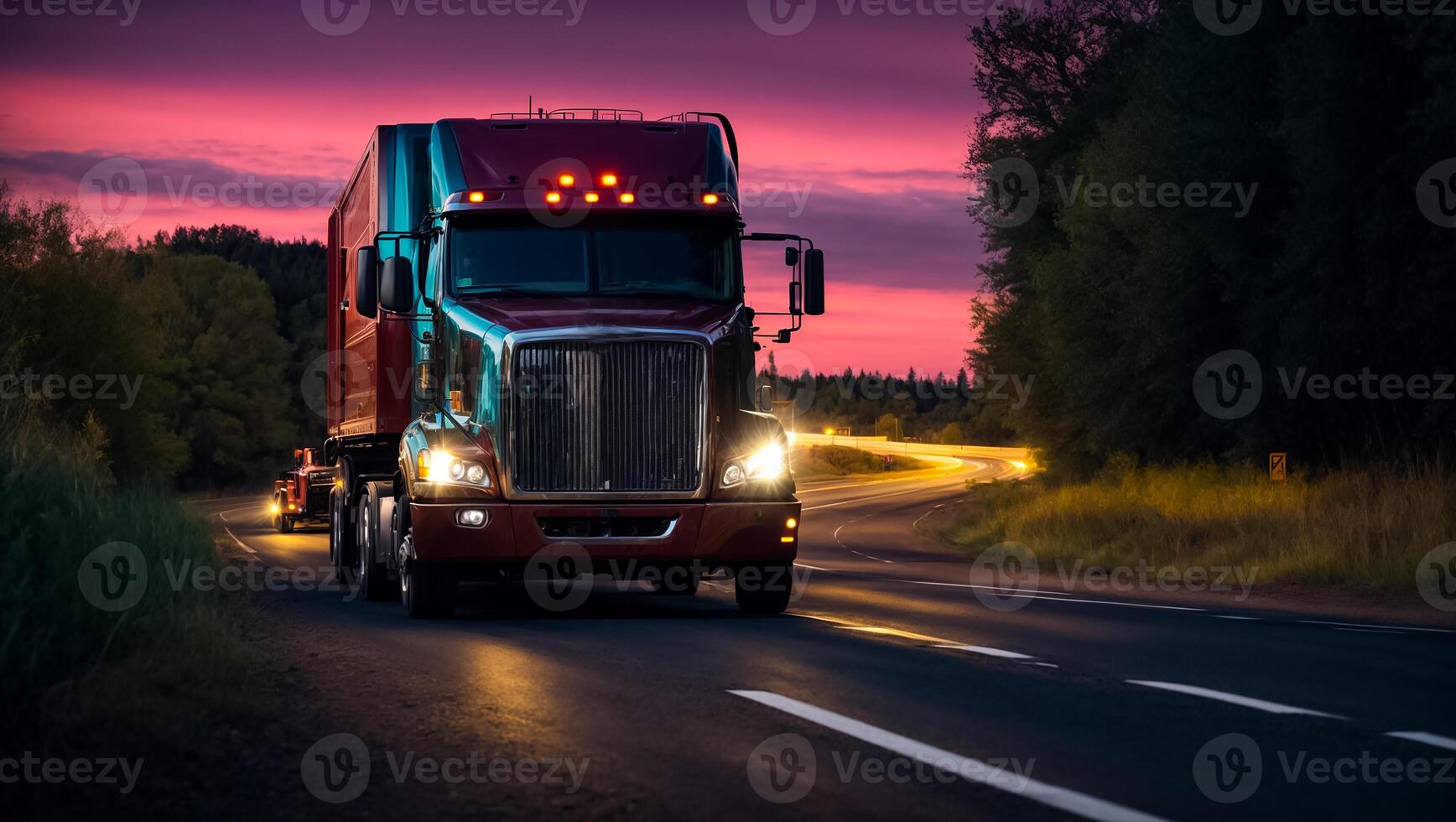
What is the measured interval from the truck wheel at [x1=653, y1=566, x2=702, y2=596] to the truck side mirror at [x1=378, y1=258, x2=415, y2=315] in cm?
343

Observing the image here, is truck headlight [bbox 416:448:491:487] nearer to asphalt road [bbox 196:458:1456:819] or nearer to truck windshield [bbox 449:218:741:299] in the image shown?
asphalt road [bbox 196:458:1456:819]

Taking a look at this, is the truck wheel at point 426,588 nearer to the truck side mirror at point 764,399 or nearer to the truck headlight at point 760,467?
the truck headlight at point 760,467

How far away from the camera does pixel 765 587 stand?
15312mm

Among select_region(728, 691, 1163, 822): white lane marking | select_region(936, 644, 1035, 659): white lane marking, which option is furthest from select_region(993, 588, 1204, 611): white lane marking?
select_region(728, 691, 1163, 822): white lane marking

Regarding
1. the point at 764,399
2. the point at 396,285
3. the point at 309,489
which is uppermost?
the point at 396,285

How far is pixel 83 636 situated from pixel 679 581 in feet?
25.4

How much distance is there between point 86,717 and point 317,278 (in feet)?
475

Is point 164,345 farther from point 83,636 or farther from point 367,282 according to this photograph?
point 83,636

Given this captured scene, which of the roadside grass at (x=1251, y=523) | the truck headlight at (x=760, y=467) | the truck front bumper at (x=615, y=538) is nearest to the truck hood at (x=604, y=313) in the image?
the truck headlight at (x=760, y=467)

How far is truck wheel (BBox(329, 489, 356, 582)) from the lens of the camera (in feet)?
65.6

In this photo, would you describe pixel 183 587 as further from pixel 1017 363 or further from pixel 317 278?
pixel 317 278

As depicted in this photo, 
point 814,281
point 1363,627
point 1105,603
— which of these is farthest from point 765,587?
point 1363,627

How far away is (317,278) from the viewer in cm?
14800

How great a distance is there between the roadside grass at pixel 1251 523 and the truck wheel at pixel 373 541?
11.6 m
